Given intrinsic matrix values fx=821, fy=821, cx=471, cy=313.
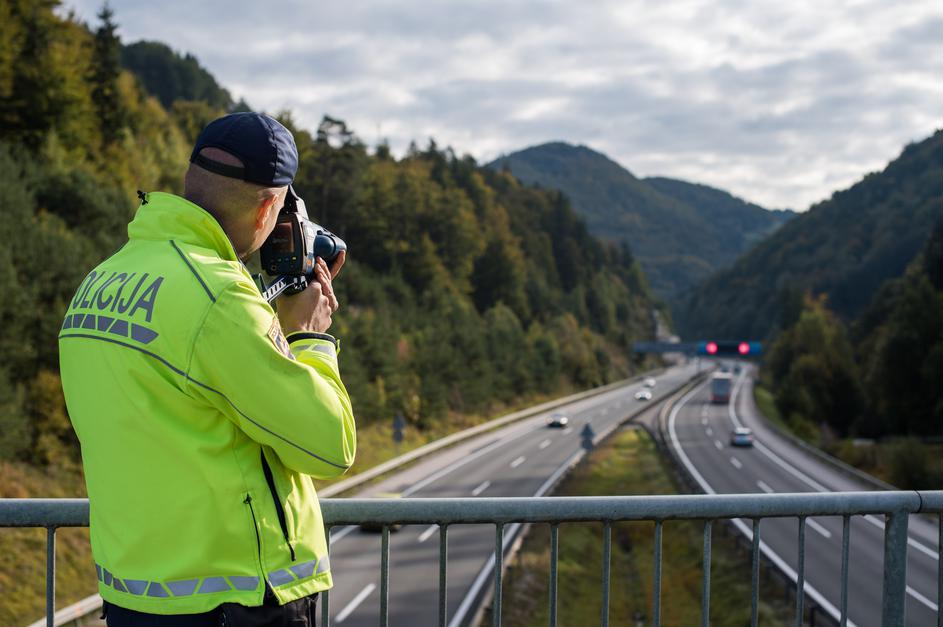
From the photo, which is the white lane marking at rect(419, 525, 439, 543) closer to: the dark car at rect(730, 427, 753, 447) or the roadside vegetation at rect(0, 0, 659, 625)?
the roadside vegetation at rect(0, 0, 659, 625)

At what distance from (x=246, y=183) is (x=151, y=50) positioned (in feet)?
435

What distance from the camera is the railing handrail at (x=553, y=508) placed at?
9.63 ft

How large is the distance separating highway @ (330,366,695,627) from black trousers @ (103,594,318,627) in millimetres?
13989

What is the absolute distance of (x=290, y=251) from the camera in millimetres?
2311

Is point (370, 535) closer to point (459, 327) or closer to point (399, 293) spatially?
point (459, 327)

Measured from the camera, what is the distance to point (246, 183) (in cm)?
207

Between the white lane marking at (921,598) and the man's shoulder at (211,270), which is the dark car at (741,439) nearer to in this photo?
Answer: the white lane marking at (921,598)

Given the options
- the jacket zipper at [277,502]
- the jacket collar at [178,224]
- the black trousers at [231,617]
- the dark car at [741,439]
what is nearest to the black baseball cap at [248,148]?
the jacket collar at [178,224]

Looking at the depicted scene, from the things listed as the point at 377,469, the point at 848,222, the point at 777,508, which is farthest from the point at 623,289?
the point at 777,508

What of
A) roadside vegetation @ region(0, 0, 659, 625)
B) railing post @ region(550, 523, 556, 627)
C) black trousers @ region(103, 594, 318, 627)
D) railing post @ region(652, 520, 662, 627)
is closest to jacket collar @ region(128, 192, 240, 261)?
black trousers @ region(103, 594, 318, 627)

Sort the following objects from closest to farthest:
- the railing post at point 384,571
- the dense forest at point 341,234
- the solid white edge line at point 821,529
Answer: the railing post at point 384,571 < the dense forest at point 341,234 < the solid white edge line at point 821,529

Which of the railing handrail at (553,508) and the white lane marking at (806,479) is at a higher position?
the railing handrail at (553,508)

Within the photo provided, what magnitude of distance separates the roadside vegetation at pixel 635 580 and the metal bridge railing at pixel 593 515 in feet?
47.3

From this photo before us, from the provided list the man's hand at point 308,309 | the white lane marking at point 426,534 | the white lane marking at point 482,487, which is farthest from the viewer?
the white lane marking at point 482,487
